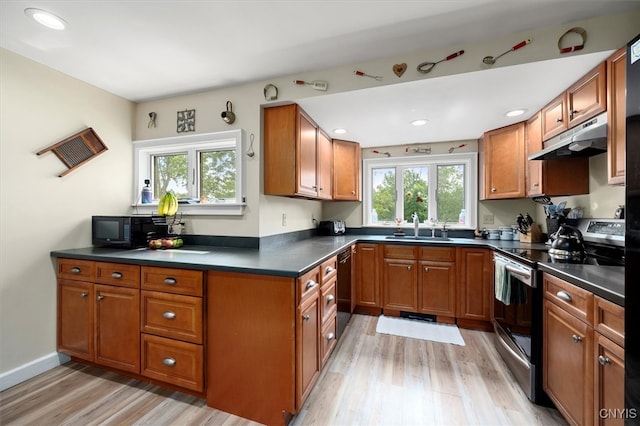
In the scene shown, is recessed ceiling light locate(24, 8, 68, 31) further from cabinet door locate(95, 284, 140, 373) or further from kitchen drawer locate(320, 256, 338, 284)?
kitchen drawer locate(320, 256, 338, 284)

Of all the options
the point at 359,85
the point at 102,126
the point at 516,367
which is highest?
the point at 359,85

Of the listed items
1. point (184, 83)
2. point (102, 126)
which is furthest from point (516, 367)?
point (102, 126)

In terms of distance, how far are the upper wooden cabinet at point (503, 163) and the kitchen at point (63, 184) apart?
19.1 inches

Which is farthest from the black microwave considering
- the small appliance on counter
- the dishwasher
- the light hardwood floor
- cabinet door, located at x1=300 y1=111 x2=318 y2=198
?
the small appliance on counter

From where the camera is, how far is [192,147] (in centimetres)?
262

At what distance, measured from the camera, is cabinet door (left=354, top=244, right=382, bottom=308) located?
9.77 feet

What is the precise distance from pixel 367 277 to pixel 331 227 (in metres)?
0.81

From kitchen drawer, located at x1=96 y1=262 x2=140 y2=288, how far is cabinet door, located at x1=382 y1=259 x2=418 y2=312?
2314mm

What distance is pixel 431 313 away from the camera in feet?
9.19

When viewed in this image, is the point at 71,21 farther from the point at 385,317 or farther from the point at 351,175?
the point at 385,317

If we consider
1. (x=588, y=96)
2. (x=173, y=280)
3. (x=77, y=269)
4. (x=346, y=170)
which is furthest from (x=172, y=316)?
(x=588, y=96)

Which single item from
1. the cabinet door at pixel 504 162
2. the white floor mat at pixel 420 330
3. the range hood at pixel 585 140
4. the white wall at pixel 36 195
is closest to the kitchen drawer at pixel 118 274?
the white wall at pixel 36 195

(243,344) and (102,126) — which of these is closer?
(243,344)

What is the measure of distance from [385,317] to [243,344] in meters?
1.94
